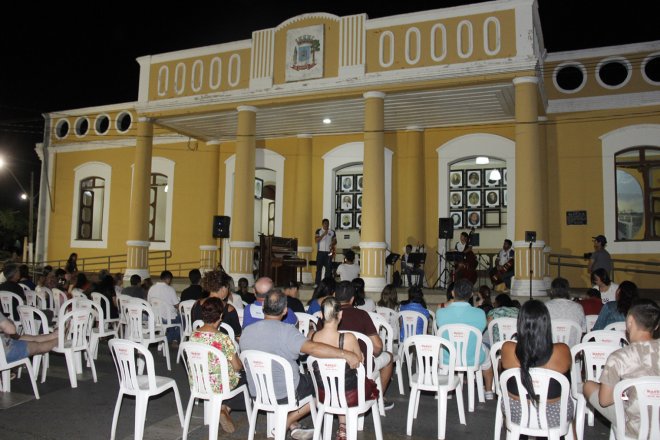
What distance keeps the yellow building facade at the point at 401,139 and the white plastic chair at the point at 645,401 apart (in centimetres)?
645

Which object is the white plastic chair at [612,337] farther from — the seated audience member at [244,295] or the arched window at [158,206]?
the arched window at [158,206]

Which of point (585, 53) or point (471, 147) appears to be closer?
point (585, 53)

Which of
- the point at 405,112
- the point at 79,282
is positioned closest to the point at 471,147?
the point at 405,112

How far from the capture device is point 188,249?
15.6 metres

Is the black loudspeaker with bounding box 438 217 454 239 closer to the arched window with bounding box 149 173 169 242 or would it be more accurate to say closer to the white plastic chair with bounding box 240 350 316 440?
the arched window with bounding box 149 173 169 242

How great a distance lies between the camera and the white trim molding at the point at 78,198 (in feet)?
54.5

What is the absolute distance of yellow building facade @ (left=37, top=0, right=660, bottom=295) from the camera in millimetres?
10125

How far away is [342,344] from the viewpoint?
3.82m

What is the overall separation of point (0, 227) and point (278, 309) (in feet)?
102

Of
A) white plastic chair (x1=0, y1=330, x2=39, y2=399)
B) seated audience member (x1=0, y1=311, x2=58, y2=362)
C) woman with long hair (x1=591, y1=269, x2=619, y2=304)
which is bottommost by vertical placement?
white plastic chair (x1=0, y1=330, x2=39, y2=399)

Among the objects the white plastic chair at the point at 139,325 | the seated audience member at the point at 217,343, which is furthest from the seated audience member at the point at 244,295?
the seated audience member at the point at 217,343

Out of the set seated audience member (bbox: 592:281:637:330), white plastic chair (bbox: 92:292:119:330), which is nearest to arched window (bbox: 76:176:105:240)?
white plastic chair (bbox: 92:292:119:330)

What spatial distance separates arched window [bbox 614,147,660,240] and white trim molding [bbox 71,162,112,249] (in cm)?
1393

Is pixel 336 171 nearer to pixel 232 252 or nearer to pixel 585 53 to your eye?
pixel 232 252
